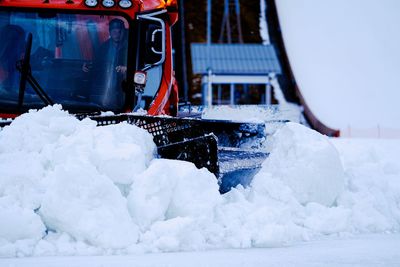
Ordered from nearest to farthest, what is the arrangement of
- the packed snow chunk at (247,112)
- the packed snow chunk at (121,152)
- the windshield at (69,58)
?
the packed snow chunk at (121,152)
the windshield at (69,58)
the packed snow chunk at (247,112)

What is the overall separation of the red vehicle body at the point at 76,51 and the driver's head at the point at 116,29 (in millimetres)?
24

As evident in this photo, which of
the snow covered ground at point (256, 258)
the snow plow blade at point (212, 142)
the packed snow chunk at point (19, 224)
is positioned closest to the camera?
the snow covered ground at point (256, 258)

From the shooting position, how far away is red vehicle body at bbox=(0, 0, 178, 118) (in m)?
5.38

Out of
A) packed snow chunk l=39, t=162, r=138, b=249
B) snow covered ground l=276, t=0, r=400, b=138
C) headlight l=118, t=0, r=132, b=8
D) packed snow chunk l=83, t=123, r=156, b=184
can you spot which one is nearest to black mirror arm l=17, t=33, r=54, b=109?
headlight l=118, t=0, r=132, b=8

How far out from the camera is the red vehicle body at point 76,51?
5.38m

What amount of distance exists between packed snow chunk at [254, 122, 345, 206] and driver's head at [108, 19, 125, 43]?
5.85ft

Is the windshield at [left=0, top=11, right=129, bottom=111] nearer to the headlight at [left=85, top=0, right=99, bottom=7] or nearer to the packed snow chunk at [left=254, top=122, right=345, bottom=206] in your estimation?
the headlight at [left=85, top=0, right=99, bottom=7]

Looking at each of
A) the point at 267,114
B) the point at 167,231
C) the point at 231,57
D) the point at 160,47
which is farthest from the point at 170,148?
the point at 231,57

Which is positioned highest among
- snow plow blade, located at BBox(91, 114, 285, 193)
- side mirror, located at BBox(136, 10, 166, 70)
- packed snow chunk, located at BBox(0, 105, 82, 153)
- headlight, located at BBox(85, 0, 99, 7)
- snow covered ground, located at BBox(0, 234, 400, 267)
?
headlight, located at BBox(85, 0, 99, 7)

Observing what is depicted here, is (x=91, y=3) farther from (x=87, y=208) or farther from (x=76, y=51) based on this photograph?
(x=87, y=208)

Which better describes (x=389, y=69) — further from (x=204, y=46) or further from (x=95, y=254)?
(x=95, y=254)

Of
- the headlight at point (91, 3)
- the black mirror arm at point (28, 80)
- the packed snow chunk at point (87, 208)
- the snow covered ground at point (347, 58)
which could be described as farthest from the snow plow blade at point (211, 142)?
the snow covered ground at point (347, 58)

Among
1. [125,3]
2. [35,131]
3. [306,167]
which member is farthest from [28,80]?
[306,167]

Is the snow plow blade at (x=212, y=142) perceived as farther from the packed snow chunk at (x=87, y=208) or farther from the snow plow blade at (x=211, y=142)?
the packed snow chunk at (x=87, y=208)
